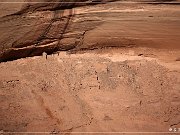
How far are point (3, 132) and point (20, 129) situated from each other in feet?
0.58

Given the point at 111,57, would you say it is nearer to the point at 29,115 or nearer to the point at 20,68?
the point at 20,68

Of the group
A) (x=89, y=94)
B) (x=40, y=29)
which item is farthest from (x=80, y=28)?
(x=89, y=94)

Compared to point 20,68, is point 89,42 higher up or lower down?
higher up

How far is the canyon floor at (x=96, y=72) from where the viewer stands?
192 cm

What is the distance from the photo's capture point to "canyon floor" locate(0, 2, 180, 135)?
1917mm

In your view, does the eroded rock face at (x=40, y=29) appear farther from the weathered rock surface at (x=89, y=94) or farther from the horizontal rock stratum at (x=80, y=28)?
the weathered rock surface at (x=89, y=94)

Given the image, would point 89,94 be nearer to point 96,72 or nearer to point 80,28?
point 96,72

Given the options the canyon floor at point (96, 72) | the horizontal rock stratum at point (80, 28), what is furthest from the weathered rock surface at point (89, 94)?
the horizontal rock stratum at point (80, 28)

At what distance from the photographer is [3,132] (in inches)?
95.5

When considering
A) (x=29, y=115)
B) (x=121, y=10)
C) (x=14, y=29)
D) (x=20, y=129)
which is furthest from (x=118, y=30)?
(x=20, y=129)

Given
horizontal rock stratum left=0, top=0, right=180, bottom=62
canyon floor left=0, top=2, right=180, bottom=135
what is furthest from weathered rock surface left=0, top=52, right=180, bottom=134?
horizontal rock stratum left=0, top=0, right=180, bottom=62

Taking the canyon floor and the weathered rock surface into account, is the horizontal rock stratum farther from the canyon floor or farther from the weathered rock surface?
the weathered rock surface

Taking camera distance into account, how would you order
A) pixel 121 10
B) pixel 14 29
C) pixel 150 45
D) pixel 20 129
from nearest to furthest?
pixel 150 45 < pixel 121 10 < pixel 14 29 < pixel 20 129

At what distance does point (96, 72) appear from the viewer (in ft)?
6.61
